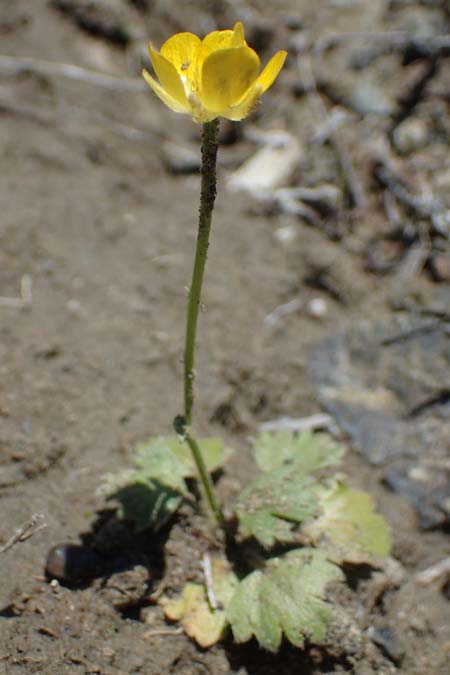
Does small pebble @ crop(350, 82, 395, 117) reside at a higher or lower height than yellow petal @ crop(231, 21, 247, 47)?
higher

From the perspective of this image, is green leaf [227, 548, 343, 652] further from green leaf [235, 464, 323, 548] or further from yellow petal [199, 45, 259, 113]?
yellow petal [199, 45, 259, 113]

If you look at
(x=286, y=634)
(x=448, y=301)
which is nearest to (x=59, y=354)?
(x=286, y=634)

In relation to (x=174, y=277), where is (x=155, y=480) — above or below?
below

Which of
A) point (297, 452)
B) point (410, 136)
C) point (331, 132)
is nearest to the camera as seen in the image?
point (297, 452)

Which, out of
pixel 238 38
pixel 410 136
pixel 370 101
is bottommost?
pixel 238 38

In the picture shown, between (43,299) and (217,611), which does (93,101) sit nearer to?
(43,299)

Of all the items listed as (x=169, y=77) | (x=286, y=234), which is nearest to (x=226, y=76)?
(x=169, y=77)

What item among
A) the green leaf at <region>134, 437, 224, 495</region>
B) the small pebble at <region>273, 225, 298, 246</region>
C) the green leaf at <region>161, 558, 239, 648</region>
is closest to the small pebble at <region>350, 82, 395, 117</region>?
the small pebble at <region>273, 225, 298, 246</region>

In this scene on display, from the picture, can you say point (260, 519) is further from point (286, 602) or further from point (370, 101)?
point (370, 101)
